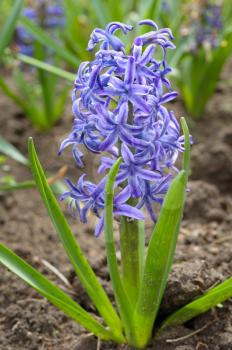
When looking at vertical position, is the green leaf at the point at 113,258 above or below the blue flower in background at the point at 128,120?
below

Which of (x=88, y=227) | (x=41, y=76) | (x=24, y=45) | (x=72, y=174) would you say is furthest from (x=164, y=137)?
(x=24, y=45)

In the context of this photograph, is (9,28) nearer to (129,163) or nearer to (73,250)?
(73,250)

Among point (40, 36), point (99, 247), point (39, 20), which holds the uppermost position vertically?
point (40, 36)

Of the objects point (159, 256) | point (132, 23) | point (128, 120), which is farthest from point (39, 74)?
point (159, 256)

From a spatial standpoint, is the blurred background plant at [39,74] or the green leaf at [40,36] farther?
the blurred background plant at [39,74]

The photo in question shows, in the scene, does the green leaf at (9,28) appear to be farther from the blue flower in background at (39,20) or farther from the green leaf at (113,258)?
the green leaf at (113,258)

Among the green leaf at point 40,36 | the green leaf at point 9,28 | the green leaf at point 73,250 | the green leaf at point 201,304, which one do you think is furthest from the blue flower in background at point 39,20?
the green leaf at point 201,304

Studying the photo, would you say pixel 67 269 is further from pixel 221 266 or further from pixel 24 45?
pixel 24 45
